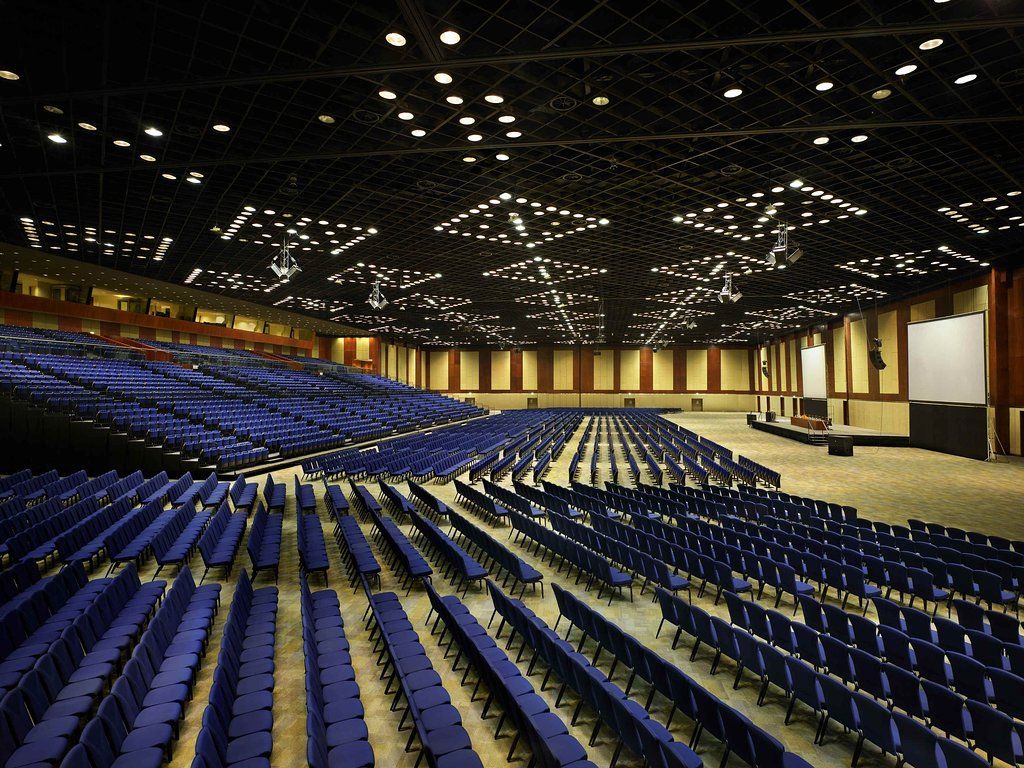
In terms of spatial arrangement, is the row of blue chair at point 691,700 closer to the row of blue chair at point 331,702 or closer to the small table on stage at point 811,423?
the row of blue chair at point 331,702

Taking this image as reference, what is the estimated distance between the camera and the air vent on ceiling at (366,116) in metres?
8.08

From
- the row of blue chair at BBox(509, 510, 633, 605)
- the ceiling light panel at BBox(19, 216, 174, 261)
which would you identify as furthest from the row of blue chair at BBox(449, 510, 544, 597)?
the ceiling light panel at BBox(19, 216, 174, 261)

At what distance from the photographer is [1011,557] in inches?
275

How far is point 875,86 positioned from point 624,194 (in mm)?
5172

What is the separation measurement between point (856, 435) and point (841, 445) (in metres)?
4.27

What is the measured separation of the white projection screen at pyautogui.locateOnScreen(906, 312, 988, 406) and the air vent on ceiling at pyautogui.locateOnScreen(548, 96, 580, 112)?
18508 millimetres

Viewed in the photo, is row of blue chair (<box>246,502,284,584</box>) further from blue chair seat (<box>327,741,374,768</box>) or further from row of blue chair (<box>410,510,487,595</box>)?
blue chair seat (<box>327,741,374,768</box>)

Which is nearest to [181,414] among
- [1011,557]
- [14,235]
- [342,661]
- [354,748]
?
[14,235]

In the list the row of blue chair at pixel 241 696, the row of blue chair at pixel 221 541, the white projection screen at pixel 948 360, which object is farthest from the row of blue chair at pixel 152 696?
the white projection screen at pixel 948 360

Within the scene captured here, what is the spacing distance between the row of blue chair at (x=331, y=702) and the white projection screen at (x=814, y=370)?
33.8 meters

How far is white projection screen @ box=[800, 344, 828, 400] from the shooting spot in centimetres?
3216

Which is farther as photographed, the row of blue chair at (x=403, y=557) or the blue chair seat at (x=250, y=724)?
the row of blue chair at (x=403, y=557)

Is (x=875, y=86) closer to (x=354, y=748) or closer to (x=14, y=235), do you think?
(x=354, y=748)

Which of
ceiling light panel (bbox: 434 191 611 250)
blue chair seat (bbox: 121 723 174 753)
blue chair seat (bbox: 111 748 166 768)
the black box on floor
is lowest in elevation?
blue chair seat (bbox: 121 723 174 753)
